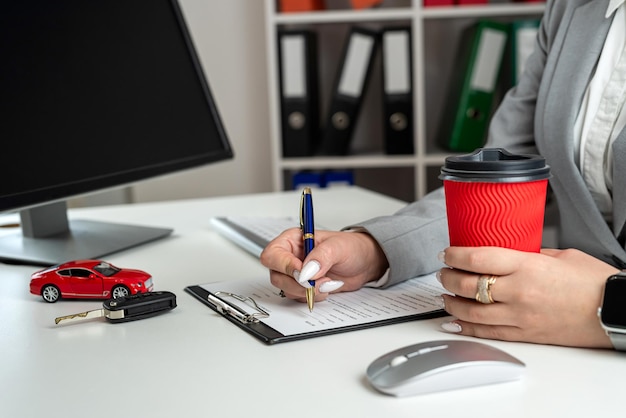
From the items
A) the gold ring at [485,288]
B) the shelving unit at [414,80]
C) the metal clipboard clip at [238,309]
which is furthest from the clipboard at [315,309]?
the shelving unit at [414,80]

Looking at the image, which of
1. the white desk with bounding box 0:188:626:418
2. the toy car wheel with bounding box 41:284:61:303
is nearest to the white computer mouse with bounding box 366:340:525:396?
the white desk with bounding box 0:188:626:418

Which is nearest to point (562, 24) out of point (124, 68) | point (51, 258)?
point (124, 68)

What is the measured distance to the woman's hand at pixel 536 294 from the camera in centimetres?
76

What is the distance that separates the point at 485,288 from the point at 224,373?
26 centimetres

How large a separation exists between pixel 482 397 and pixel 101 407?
315mm

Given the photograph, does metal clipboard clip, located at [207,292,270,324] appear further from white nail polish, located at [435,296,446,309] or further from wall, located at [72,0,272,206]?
wall, located at [72,0,272,206]

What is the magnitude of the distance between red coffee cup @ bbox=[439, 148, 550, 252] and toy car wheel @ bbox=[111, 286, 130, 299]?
0.42 meters

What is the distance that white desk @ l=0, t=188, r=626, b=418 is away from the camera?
652mm

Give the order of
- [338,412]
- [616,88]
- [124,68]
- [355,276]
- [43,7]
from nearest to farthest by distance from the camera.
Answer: [338,412]
[355,276]
[616,88]
[43,7]
[124,68]

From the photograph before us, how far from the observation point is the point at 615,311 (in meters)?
0.74

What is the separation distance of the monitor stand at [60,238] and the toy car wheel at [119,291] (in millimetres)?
242

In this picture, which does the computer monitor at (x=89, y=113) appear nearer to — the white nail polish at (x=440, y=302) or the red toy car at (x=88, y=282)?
the red toy car at (x=88, y=282)

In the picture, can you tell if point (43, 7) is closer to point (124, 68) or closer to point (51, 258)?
point (124, 68)

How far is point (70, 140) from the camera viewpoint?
125 cm
